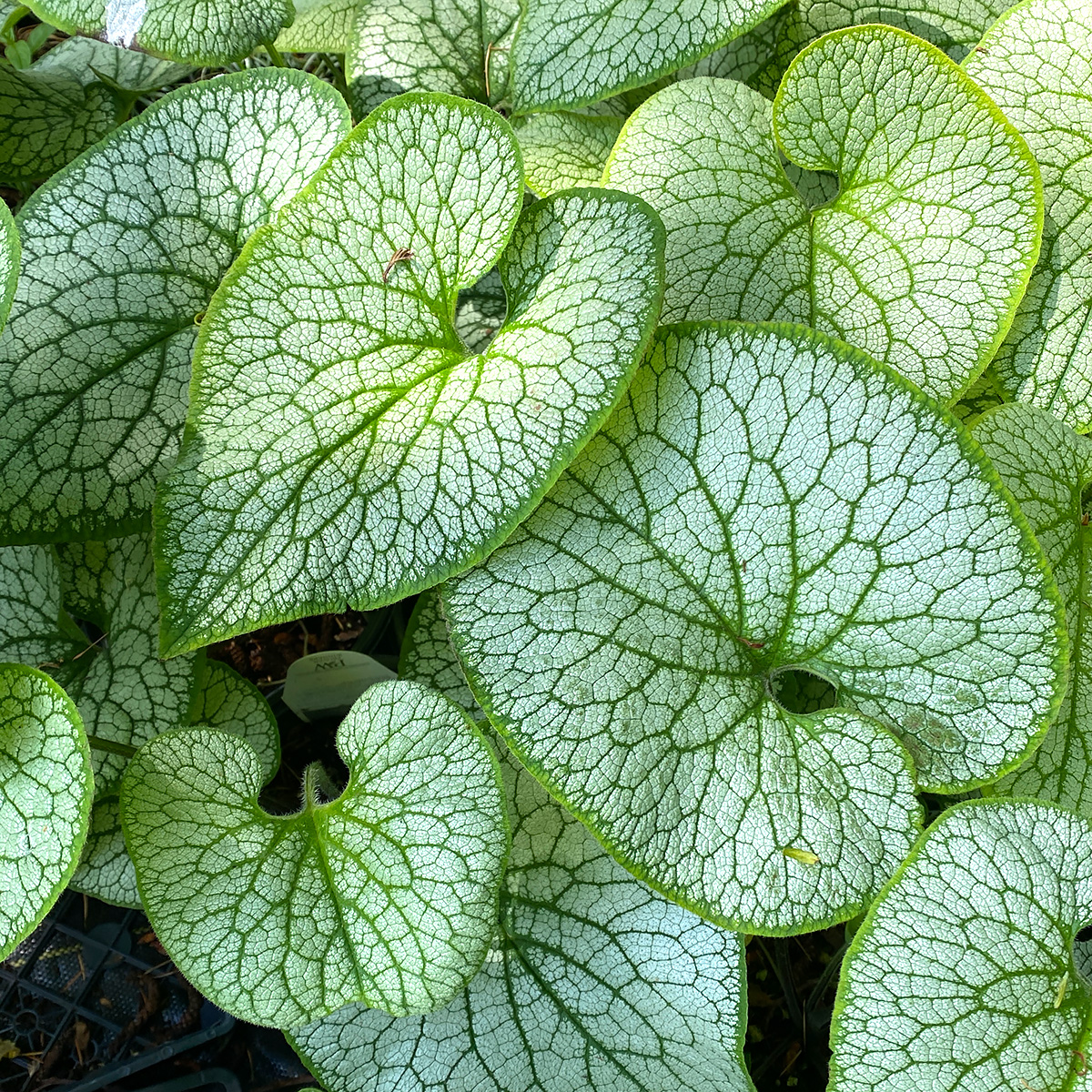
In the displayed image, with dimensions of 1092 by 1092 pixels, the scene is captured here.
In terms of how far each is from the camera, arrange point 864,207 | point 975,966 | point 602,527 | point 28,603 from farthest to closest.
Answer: point 28,603, point 864,207, point 602,527, point 975,966

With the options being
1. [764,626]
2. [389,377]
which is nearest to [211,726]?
[389,377]

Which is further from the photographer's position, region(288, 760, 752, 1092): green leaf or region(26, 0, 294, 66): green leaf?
region(26, 0, 294, 66): green leaf

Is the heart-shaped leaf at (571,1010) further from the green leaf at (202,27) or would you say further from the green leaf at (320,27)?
the green leaf at (320,27)

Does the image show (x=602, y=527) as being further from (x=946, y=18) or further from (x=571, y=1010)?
(x=946, y=18)

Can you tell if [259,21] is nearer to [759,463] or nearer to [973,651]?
[759,463]

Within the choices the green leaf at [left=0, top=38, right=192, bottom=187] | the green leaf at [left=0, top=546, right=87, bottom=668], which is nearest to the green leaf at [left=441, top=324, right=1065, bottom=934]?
the green leaf at [left=0, top=546, right=87, bottom=668]

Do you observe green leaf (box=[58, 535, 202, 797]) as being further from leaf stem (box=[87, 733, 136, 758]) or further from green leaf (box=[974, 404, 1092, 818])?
green leaf (box=[974, 404, 1092, 818])
